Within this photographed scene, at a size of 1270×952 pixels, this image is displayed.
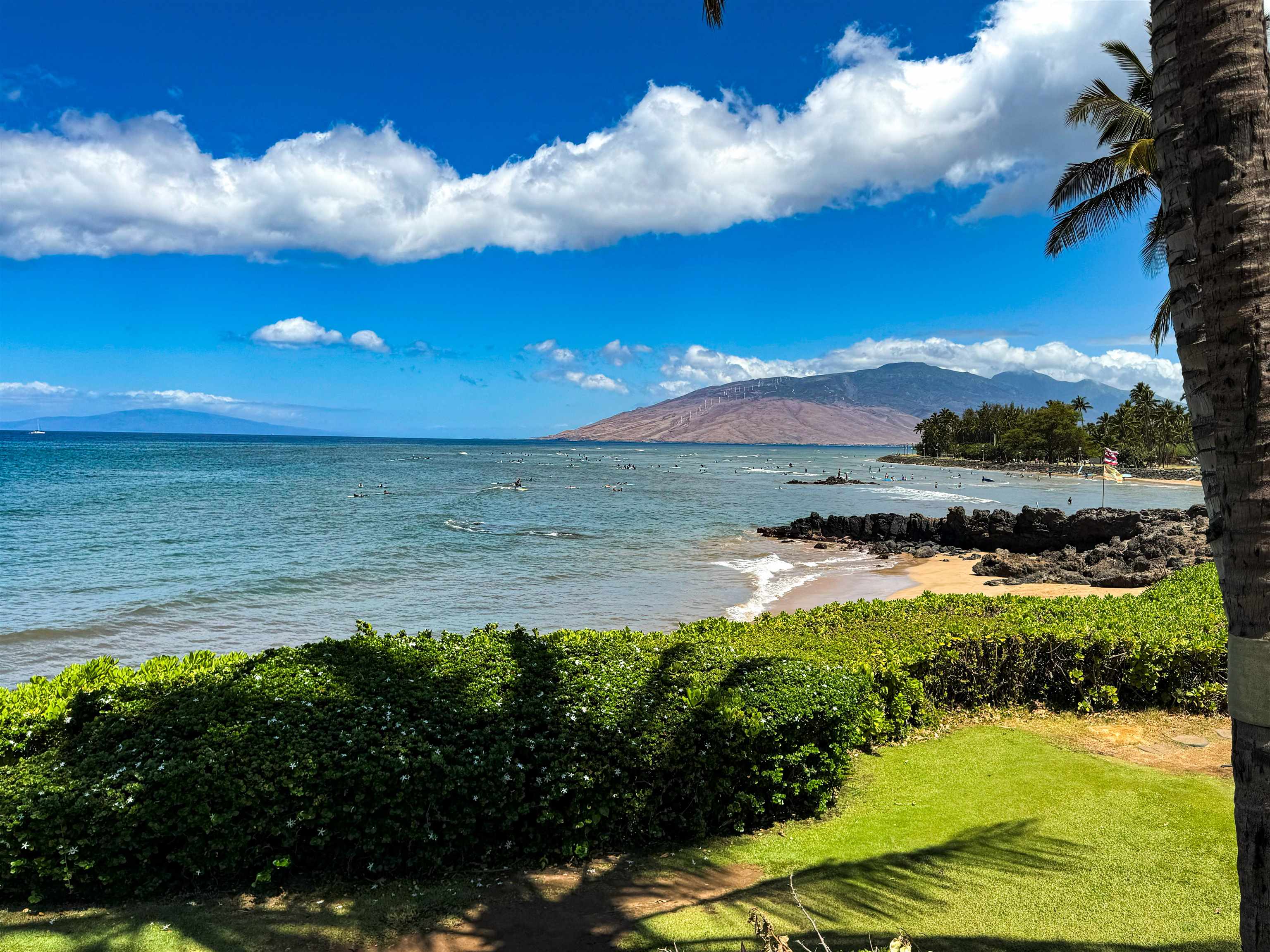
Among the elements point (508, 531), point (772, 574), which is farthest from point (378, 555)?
point (772, 574)

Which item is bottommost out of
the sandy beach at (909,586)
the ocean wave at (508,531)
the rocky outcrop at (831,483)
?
the sandy beach at (909,586)

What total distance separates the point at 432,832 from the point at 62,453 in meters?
134

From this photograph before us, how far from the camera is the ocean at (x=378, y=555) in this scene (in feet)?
58.0

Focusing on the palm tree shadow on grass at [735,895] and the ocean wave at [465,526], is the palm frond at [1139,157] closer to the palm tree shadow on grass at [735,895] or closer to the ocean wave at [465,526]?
the palm tree shadow on grass at [735,895]

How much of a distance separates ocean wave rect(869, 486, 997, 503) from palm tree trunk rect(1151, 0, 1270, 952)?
59440 millimetres

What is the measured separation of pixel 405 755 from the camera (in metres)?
4.93

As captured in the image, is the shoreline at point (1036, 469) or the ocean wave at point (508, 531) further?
the shoreline at point (1036, 469)

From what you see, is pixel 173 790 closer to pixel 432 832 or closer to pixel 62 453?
pixel 432 832

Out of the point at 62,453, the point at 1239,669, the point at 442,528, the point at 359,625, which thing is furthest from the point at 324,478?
the point at 1239,669

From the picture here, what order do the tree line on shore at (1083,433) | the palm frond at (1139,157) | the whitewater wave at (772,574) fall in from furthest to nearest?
the tree line on shore at (1083,433) → the whitewater wave at (772,574) → the palm frond at (1139,157)

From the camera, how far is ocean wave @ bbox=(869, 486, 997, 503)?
198 feet

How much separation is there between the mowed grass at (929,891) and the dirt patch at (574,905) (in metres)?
0.08

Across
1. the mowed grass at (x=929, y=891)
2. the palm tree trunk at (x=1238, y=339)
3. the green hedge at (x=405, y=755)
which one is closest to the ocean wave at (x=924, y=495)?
the mowed grass at (x=929, y=891)

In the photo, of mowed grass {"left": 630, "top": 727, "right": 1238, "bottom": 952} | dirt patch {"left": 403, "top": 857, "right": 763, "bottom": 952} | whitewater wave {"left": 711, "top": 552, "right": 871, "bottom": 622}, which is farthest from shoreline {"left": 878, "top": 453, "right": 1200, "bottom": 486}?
dirt patch {"left": 403, "top": 857, "right": 763, "bottom": 952}
